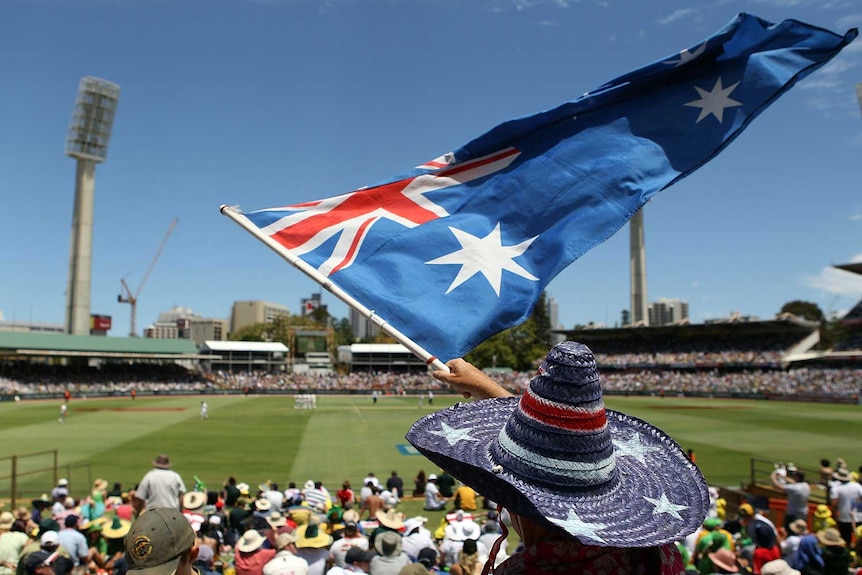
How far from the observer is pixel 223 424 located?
113ft

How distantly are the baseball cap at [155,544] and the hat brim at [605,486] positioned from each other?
124 cm

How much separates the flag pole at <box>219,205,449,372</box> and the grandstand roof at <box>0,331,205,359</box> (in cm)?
6824

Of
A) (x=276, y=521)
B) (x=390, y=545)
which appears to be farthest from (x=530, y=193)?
(x=276, y=521)

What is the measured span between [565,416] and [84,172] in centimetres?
8996

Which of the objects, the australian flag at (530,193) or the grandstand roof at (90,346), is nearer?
the australian flag at (530,193)

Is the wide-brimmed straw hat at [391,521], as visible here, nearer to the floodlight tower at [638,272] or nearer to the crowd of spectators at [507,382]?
the crowd of spectators at [507,382]

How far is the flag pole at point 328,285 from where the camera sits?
3.89 metres

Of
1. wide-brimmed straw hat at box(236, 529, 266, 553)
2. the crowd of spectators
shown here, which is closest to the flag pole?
wide-brimmed straw hat at box(236, 529, 266, 553)

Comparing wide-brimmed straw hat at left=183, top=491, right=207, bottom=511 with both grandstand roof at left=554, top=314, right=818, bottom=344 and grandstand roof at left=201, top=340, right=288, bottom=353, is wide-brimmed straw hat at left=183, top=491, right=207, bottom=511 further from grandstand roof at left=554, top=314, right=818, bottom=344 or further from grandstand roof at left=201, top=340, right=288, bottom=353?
grandstand roof at left=201, top=340, right=288, bottom=353

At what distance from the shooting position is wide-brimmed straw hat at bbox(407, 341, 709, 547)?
174 centimetres

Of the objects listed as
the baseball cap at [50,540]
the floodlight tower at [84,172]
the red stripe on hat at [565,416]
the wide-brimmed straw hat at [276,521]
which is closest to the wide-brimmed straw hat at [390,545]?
the wide-brimmed straw hat at [276,521]

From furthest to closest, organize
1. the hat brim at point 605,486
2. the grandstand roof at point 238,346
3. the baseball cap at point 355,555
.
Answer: the grandstand roof at point 238,346
the baseball cap at point 355,555
the hat brim at point 605,486

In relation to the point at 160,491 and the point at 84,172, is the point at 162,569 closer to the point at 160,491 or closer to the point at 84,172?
the point at 160,491

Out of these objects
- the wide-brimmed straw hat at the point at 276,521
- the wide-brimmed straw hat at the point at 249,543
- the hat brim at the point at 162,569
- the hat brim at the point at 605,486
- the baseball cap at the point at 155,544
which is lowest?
the wide-brimmed straw hat at the point at 276,521
